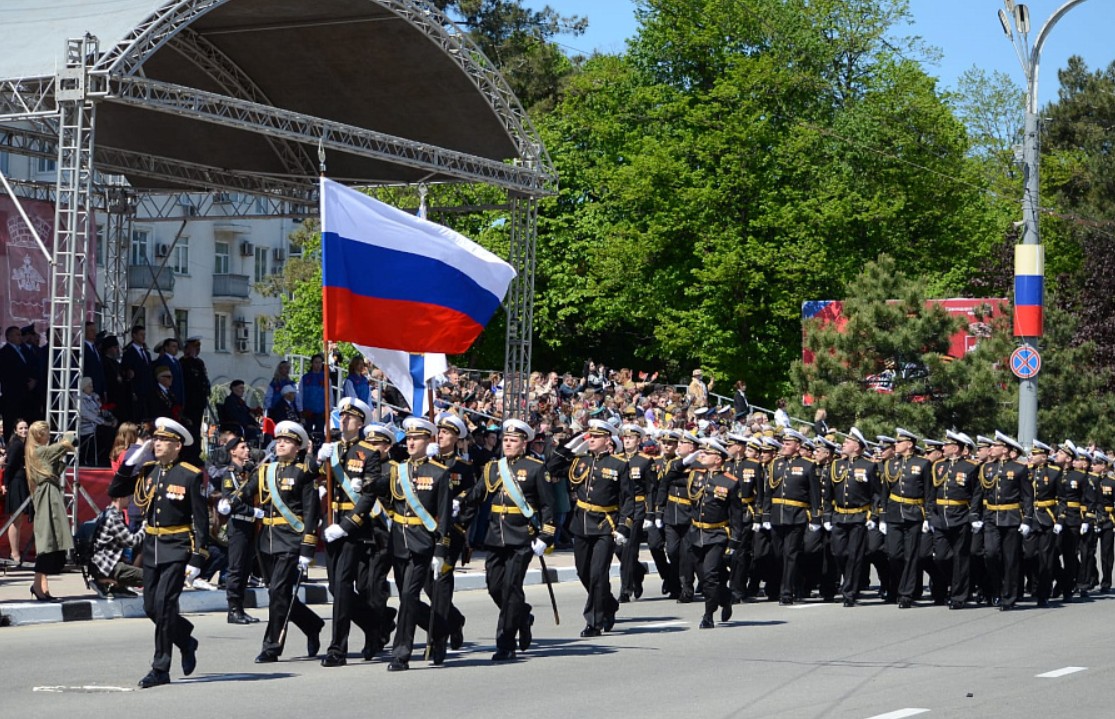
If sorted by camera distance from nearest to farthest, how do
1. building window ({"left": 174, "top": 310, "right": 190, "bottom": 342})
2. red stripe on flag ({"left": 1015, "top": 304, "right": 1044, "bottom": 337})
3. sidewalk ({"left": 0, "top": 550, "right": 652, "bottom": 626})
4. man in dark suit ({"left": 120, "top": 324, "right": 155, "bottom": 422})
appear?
sidewalk ({"left": 0, "top": 550, "right": 652, "bottom": 626})
man in dark suit ({"left": 120, "top": 324, "right": 155, "bottom": 422})
red stripe on flag ({"left": 1015, "top": 304, "right": 1044, "bottom": 337})
building window ({"left": 174, "top": 310, "right": 190, "bottom": 342})

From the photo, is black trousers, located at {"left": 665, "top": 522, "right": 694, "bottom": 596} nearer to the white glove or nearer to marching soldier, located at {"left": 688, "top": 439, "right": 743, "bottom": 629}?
marching soldier, located at {"left": 688, "top": 439, "right": 743, "bottom": 629}

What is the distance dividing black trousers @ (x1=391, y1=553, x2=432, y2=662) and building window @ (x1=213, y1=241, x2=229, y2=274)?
193 ft

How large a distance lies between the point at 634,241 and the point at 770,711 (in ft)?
111

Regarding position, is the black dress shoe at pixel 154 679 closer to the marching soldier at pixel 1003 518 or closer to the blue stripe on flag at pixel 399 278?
the blue stripe on flag at pixel 399 278

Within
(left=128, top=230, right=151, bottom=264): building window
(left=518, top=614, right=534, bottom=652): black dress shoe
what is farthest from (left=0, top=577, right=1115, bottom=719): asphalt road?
(left=128, top=230, right=151, bottom=264): building window

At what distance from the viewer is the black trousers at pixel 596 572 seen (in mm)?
14281

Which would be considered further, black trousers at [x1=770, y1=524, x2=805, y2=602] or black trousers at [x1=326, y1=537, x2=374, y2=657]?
black trousers at [x1=770, y1=524, x2=805, y2=602]

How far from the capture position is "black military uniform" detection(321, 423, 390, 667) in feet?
39.7

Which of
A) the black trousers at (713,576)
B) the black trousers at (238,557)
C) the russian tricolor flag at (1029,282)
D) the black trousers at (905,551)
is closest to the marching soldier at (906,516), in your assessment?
the black trousers at (905,551)

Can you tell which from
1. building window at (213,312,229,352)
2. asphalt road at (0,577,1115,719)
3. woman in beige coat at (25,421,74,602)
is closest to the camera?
asphalt road at (0,577,1115,719)

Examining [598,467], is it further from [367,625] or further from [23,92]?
[23,92]

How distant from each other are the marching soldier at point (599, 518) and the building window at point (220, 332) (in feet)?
186

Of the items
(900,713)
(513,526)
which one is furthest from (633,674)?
(900,713)

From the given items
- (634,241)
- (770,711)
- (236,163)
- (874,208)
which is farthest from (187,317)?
(770,711)
